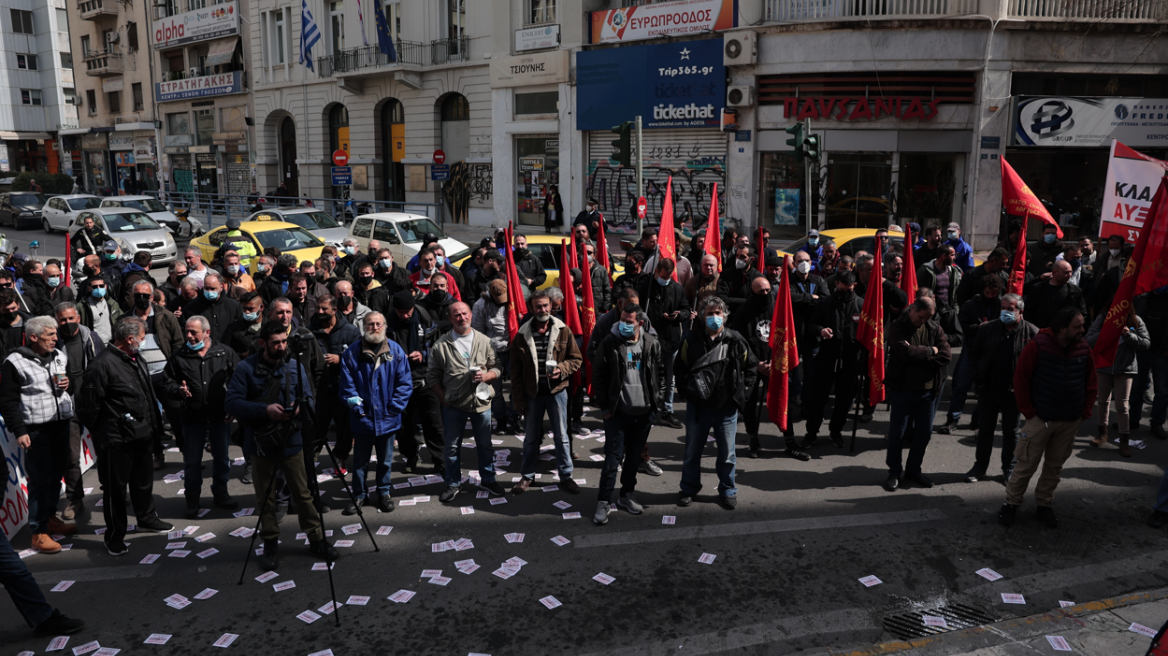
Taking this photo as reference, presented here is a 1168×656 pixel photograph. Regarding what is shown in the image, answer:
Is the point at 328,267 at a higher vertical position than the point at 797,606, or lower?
higher

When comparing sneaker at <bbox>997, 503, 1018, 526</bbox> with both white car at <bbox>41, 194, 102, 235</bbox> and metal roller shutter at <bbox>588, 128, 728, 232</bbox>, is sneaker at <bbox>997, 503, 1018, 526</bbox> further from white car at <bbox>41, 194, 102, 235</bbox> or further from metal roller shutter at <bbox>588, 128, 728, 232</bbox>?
white car at <bbox>41, 194, 102, 235</bbox>

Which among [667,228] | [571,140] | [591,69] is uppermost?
[591,69]

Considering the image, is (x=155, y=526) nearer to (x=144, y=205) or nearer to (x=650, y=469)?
(x=650, y=469)

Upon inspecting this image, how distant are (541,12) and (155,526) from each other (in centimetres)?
2292

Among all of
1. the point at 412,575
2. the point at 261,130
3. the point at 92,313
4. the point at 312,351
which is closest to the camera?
the point at 412,575

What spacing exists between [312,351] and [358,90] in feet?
91.2

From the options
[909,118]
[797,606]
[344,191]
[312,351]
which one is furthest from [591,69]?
[797,606]

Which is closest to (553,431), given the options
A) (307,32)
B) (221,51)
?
(307,32)

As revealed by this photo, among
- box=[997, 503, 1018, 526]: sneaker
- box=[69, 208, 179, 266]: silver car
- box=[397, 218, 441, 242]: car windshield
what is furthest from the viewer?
box=[69, 208, 179, 266]: silver car

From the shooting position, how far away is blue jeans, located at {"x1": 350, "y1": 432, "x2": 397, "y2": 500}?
675cm

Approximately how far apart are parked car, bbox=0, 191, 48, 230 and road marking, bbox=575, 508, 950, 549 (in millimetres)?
35807

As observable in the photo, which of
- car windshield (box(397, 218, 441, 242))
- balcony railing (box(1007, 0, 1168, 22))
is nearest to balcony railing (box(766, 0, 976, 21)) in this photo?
balcony railing (box(1007, 0, 1168, 22))

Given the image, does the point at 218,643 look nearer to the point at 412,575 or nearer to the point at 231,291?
the point at 412,575

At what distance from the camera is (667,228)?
33.5ft
